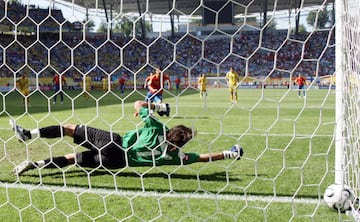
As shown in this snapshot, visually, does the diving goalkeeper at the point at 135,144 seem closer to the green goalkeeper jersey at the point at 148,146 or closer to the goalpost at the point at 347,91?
the green goalkeeper jersey at the point at 148,146

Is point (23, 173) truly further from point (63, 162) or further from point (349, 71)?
point (349, 71)

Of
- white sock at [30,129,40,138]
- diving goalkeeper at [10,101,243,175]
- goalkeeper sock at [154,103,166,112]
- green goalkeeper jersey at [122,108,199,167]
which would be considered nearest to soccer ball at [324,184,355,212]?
diving goalkeeper at [10,101,243,175]

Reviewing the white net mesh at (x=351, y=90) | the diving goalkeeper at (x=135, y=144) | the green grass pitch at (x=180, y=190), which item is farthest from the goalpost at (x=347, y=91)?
the diving goalkeeper at (x=135, y=144)

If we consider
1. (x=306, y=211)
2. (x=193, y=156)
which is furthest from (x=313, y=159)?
(x=306, y=211)

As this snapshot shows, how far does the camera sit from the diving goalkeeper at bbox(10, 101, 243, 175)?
465cm

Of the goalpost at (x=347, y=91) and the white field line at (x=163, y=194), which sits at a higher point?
the goalpost at (x=347, y=91)

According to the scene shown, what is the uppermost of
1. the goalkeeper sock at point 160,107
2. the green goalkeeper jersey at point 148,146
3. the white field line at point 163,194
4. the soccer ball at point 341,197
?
the goalkeeper sock at point 160,107

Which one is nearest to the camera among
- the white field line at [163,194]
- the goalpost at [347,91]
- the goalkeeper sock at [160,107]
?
the goalpost at [347,91]

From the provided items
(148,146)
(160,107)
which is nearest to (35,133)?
(148,146)

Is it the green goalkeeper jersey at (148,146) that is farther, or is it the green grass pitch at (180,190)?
the green goalkeeper jersey at (148,146)

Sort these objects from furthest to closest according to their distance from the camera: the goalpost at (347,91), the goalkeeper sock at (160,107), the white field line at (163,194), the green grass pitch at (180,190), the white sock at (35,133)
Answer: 1. the white sock at (35,133)
2. the goalkeeper sock at (160,107)
3. the white field line at (163,194)
4. the green grass pitch at (180,190)
5. the goalpost at (347,91)

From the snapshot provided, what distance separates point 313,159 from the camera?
6094mm

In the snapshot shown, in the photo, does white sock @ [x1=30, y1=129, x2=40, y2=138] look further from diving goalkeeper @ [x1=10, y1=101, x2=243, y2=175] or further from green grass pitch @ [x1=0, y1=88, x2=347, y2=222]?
green grass pitch @ [x1=0, y1=88, x2=347, y2=222]

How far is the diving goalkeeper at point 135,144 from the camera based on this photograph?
4.65 meters
